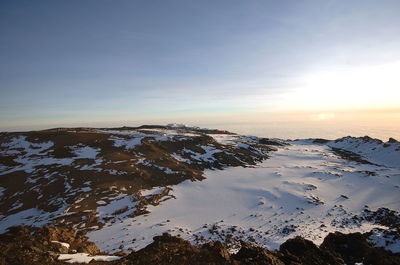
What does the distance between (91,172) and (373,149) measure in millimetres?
105117

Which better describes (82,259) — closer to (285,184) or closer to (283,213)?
(283,213)

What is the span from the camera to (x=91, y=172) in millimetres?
41438

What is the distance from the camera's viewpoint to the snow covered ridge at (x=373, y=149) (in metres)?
82.2

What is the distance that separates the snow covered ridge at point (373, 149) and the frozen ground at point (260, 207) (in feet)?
Result: 117

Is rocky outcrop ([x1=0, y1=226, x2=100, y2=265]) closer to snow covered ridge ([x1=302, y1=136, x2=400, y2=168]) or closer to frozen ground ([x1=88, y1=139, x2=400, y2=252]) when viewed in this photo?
frozen ground ([x1=88, y1=139, x2=400, y2=252])

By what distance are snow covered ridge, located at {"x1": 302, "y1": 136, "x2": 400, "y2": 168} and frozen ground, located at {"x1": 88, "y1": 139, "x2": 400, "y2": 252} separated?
3555cm

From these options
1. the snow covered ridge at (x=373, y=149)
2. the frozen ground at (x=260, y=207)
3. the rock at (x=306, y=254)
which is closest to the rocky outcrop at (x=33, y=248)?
the frozen ground at (x=260, y=207)

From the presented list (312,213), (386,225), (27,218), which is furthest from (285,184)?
(27,218)

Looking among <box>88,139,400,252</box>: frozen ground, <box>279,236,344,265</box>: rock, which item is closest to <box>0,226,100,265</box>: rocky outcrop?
<box>88,139,400,252</box>: frozen ground

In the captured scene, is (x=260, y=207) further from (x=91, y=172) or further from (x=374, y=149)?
(x=374, y=149)

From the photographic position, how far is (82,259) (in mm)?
12422

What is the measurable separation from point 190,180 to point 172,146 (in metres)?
22.2

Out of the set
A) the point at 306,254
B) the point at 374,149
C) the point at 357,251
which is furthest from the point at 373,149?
the point at 306,254

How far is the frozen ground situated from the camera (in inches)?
985
